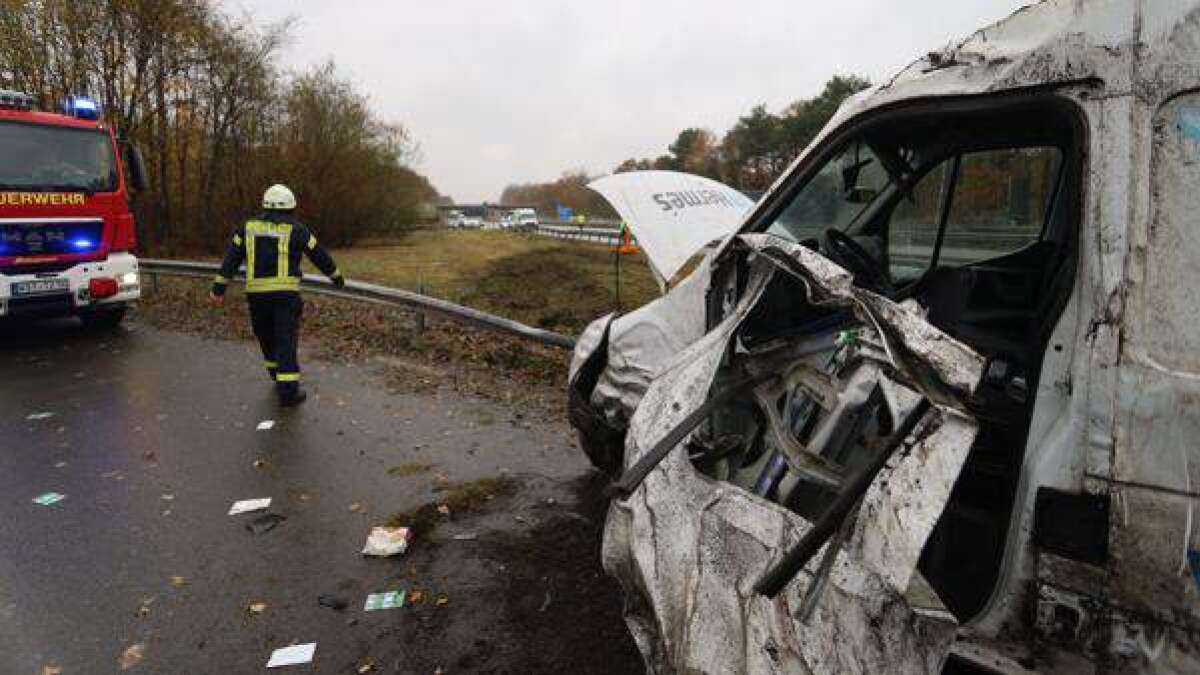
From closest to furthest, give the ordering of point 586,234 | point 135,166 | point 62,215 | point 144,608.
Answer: point 144,608, point 62,215, point 135,166, point 586,234

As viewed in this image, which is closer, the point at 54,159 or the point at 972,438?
the point at 972,438

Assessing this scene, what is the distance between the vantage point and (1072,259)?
1810mm

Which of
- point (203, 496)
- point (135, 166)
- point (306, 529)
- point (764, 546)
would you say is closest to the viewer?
point (764, 546)

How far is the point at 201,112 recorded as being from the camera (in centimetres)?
2098

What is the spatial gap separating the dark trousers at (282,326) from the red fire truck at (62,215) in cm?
352

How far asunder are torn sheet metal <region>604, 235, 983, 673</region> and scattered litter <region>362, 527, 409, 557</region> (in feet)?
5.38

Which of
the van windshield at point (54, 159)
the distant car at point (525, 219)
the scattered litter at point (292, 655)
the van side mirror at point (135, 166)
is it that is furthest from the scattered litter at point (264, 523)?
the distant car at point (525, 219)

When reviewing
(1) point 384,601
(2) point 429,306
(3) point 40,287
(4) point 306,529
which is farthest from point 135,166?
(1) point 384,601

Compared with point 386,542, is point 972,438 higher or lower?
higher

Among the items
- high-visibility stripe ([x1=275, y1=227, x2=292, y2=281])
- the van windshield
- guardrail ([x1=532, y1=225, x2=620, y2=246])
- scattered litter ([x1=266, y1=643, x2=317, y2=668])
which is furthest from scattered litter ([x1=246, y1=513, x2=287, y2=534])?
guardrail ([x1=532, y1=225, x2=620, y2=246])

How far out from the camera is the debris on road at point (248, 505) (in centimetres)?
412

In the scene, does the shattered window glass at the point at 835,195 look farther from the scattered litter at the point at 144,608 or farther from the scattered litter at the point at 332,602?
the scattered litter at the point at 144,608

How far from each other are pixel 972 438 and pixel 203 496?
416cm

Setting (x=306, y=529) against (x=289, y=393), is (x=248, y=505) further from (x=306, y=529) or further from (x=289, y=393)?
(x=289, y=393)
